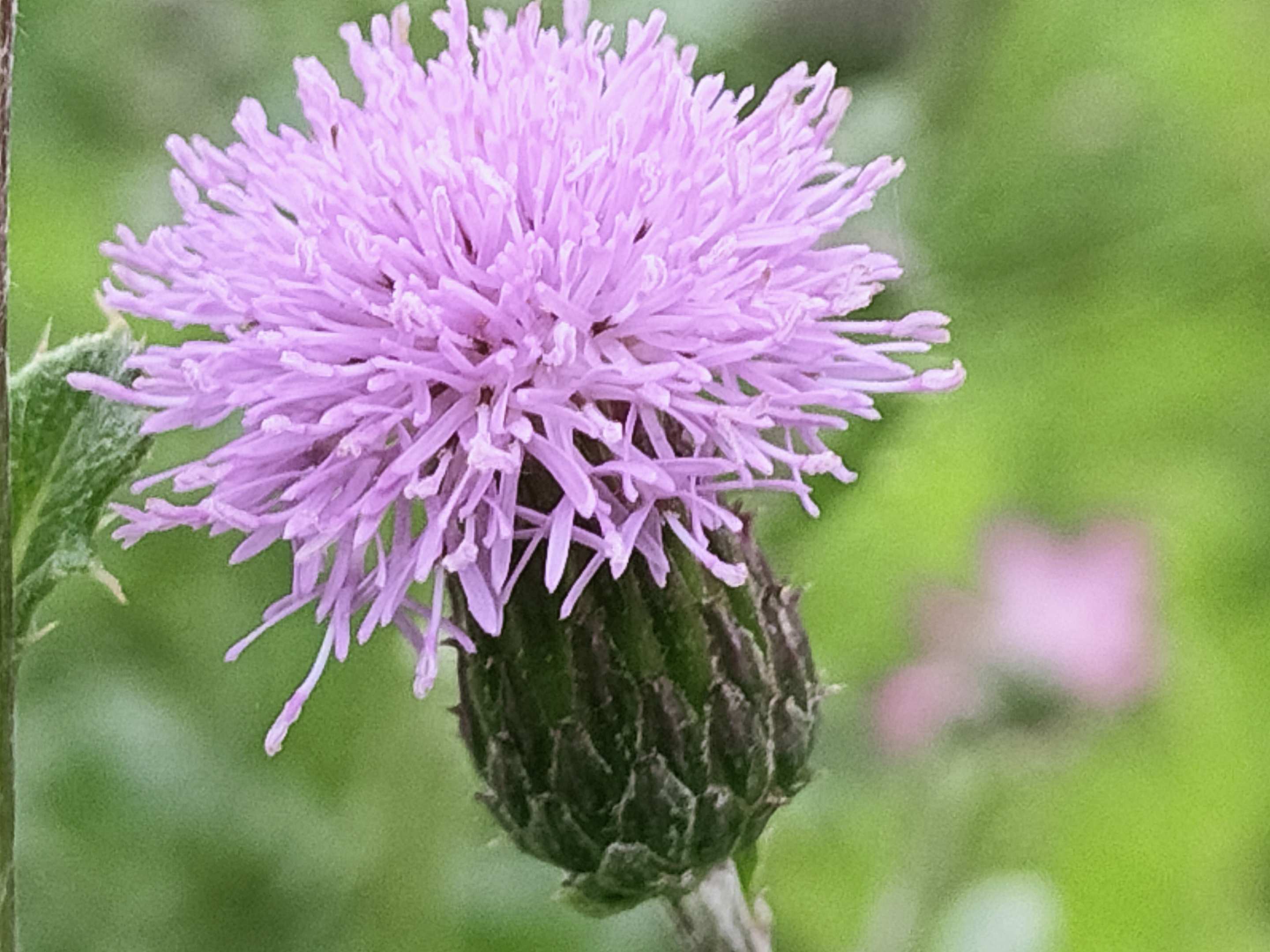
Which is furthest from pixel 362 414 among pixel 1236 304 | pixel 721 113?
pixel 1236 304

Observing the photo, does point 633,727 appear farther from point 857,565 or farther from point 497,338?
point 857,565

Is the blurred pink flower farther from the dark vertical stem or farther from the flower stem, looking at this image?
the dark vertical stem

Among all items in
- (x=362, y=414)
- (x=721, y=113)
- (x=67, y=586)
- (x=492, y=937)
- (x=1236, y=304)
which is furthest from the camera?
(x=1236, y=304)

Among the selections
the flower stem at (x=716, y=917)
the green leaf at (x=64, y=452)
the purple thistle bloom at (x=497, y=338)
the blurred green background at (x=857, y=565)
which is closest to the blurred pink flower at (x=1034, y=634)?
the blurred green background at (x=857, y=565)

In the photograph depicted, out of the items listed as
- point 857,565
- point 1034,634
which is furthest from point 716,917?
point 857,565

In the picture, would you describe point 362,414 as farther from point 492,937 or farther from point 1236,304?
point 1236,304
